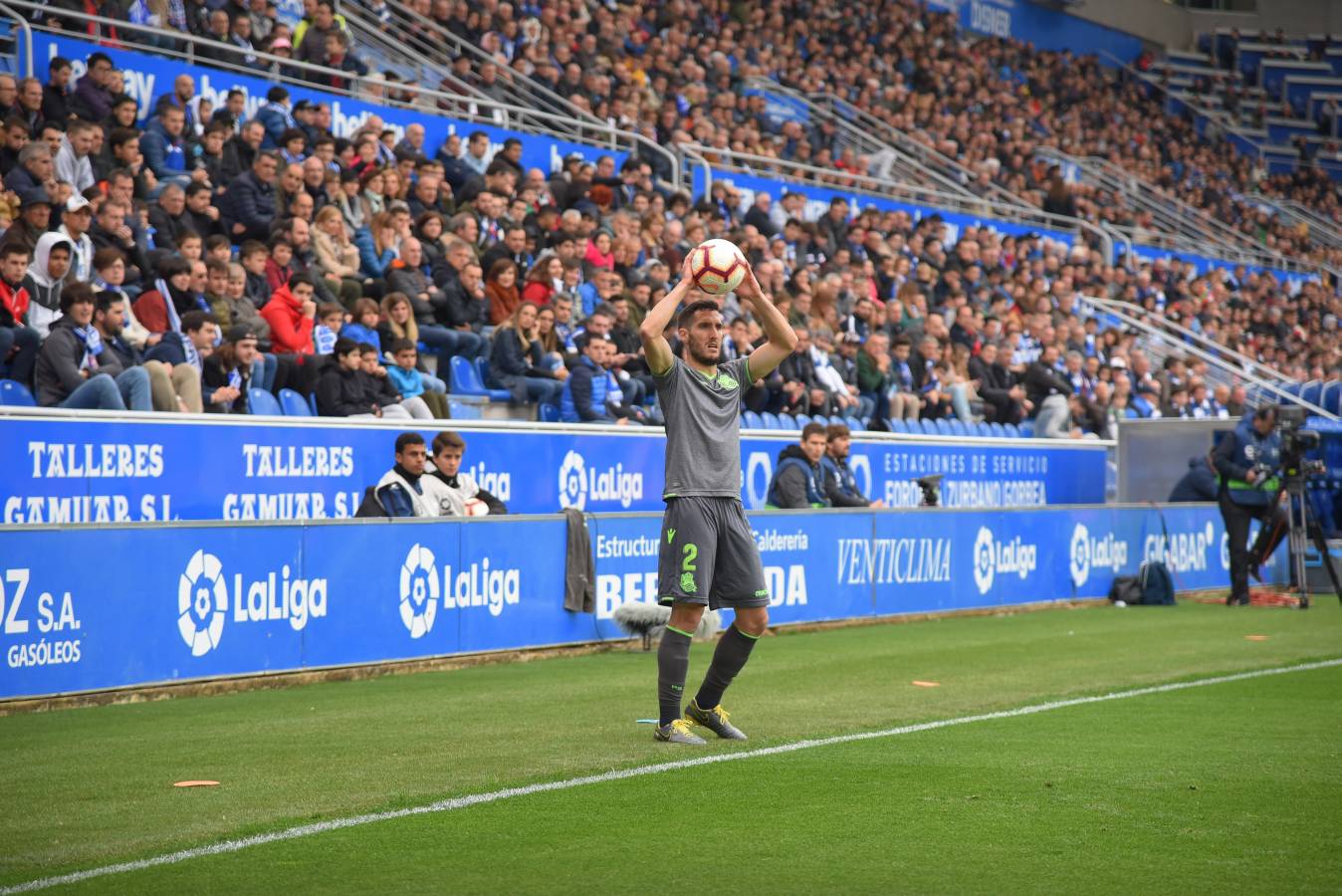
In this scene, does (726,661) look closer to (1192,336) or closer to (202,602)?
(202,602)

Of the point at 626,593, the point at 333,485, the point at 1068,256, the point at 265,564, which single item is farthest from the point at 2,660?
the point at 1068,256

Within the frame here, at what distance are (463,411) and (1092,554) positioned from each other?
25.8 ft

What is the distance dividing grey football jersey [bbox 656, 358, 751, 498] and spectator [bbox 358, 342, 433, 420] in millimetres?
6863

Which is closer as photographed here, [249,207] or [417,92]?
[249,207]

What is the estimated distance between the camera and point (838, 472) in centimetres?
1716

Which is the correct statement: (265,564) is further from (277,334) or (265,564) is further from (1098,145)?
(1098,145)

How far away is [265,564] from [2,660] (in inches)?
78.3

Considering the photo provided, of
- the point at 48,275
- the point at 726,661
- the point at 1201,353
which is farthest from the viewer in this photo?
the point at 1201,353

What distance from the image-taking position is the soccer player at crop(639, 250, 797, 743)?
26.8 feet

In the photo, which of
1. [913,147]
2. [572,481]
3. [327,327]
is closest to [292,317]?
[327,327]

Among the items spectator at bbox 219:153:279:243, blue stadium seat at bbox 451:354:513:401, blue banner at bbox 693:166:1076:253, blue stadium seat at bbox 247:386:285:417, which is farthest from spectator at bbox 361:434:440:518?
blue banner at bbox 693:166:1076:253

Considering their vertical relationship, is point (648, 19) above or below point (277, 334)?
above

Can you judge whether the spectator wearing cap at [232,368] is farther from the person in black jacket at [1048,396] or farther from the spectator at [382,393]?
the person in black jacket at [1048,396]

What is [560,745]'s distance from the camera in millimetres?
8328
